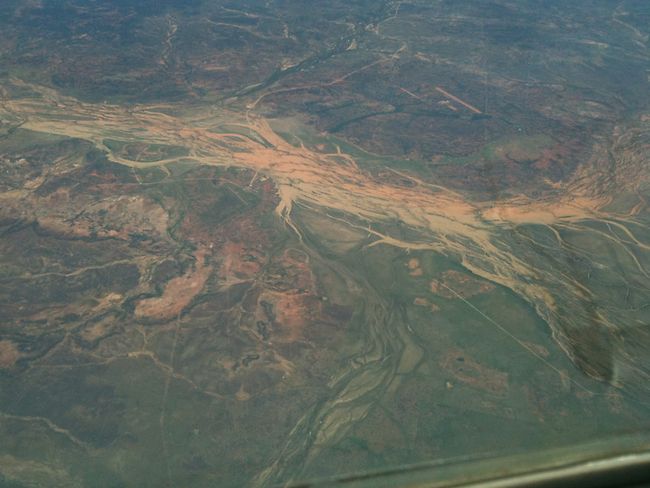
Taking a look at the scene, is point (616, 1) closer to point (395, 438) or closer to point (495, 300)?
point (495, 300)

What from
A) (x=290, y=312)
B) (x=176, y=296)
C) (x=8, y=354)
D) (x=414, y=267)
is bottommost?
(x=8, y=354)

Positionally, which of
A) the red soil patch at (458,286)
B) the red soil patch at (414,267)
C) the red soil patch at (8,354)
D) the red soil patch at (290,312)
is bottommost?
the red soil patch at (8,354)

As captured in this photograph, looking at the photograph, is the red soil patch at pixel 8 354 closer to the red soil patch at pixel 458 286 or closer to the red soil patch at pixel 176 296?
the red soil patch at pixel 176 296

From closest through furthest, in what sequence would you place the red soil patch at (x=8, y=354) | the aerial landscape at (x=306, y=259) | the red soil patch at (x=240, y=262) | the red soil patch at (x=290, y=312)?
the aerial landscape at (x=306, y=259), the red soil patch at (x=8, y=354), the red soil patch at (x=290, y=312), the red soil patch at (x=240, y=262)

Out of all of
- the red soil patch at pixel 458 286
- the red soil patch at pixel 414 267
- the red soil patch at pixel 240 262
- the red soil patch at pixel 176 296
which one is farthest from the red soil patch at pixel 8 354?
the red soil patch at pixel 458 286

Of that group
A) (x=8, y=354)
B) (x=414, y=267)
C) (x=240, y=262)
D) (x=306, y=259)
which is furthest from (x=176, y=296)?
(x=414, y=267)

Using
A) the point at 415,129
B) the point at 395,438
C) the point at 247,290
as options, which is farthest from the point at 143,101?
the point at 395,438

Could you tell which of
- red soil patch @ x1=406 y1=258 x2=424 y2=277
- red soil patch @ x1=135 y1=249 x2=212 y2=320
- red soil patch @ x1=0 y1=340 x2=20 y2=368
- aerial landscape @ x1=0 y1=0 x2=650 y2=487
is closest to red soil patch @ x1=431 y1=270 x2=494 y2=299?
aerial landscape @ x1=0 y1=0 x2=650 y2=487

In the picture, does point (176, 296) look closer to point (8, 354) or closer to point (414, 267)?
point (8, 354)

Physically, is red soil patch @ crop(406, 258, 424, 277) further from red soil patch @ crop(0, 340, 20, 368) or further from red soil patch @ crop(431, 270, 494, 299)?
red soil patch @ crop(0, 340, 20, 368)
